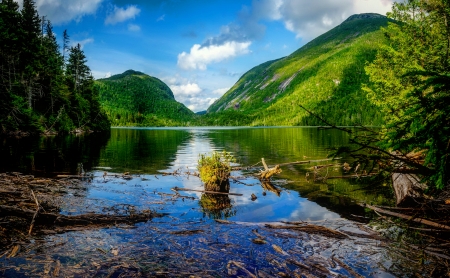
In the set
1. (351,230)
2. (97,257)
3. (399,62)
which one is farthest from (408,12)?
(97,257)

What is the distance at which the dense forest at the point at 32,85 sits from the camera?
5044 centimetres

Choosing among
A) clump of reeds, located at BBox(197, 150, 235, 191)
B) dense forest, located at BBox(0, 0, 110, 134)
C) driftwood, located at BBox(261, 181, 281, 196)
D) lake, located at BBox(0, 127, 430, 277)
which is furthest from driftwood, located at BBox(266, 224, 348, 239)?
dense forest, located at BBox(0, 0, 110, 134)

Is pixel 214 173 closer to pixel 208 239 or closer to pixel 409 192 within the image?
pixel 208 239

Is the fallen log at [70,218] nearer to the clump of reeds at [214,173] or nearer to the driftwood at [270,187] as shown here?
the clump of reeds at [214,173]

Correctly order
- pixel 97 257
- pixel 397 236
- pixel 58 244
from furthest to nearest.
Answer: pixel 397 236 < pixel 58 244 < pixel 97 257

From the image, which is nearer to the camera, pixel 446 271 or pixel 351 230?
pixel 446 271

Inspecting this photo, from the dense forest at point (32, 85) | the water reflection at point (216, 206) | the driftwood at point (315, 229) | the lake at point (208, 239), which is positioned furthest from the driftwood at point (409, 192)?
the dense forest at point (32, 85)

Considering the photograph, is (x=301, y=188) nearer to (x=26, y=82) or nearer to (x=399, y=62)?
(x=399, y=62)

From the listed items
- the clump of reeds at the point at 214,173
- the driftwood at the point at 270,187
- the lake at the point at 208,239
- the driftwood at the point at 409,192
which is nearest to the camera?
the lake at the point at 208,239

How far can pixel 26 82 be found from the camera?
2247 inches

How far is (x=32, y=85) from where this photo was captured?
6022cm

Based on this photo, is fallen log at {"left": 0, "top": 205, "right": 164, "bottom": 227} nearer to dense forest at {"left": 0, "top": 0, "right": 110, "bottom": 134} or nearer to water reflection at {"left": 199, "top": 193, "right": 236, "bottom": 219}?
water reflection at {"left": 199, "top": 193, "right": 236, "bottom": 219}

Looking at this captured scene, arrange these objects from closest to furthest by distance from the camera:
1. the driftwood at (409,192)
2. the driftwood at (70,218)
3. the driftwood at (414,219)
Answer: the driftwood at (414,219)
the driftwood at (70,218)
the driftwood at (409,192)

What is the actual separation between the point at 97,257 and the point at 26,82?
64.8 metres
